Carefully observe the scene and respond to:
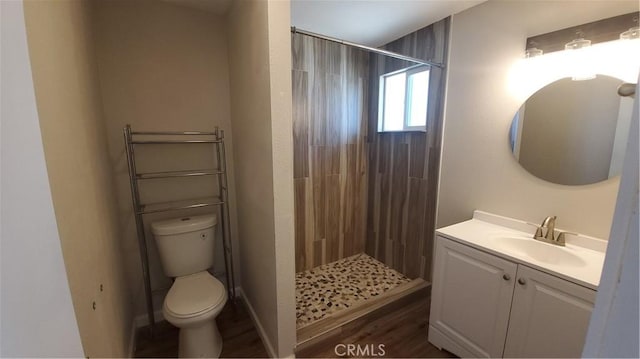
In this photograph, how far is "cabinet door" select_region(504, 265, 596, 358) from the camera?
1084mm

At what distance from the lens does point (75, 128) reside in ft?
3.23

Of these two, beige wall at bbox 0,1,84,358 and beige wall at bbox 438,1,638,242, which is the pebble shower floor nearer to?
beige wall at bbox 438,1,638,242

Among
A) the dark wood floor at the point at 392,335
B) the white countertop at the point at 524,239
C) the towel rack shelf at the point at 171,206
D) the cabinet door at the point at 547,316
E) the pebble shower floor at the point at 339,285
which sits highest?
the towel rack shelf at the point at 171,206

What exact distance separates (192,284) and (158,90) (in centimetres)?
138

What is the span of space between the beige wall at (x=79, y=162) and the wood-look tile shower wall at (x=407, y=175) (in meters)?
2.23

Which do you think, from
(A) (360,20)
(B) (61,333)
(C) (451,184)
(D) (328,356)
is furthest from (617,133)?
(B) (61,333)

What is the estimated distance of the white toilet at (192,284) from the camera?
1489 mm

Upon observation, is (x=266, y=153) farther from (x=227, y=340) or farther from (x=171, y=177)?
(x=227, y=340)

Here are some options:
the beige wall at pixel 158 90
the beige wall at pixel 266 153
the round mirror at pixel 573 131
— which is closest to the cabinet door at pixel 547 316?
the round mirror at pixel 573 131

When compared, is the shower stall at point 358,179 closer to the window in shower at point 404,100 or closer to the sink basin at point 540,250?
the window in shower at point 404,100

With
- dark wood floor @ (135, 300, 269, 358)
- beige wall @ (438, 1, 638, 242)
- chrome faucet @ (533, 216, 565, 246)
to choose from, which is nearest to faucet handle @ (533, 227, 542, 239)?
chrome faucet @ (533, 216, 565, 246)

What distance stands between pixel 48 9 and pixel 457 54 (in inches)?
89.1

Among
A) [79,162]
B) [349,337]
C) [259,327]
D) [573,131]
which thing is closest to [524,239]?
[573,131]

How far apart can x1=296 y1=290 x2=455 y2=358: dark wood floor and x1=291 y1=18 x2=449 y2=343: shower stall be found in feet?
0.31
